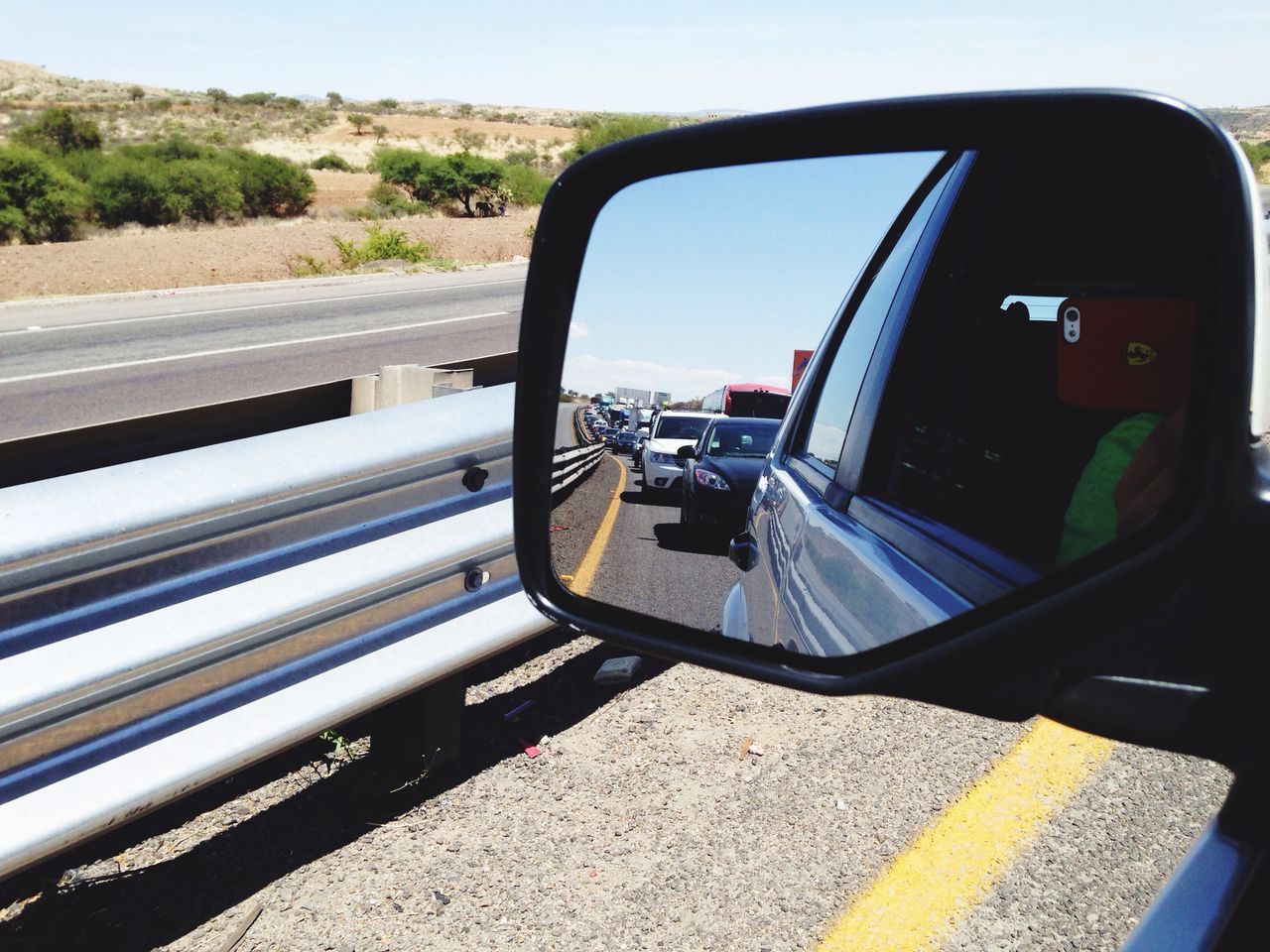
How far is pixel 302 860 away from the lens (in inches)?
118

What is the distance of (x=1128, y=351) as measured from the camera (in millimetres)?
987

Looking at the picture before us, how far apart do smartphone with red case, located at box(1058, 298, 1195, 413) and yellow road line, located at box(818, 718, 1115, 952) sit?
76.5 inches

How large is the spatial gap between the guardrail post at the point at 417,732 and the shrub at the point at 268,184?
43560 millimetres

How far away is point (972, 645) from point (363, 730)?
318cm

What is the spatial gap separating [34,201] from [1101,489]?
132 feet

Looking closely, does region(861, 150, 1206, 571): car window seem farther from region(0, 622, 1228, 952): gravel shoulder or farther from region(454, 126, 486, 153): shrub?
region(454, 126, 486, 153): shrub

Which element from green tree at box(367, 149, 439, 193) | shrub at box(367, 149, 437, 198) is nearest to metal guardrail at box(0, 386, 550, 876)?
shrub at box(367, 149, 437, 198)

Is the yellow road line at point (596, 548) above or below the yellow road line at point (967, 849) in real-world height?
above

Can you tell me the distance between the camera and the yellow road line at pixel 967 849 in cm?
265

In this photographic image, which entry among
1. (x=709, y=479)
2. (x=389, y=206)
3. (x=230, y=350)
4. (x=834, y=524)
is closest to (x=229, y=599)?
(x=709, y=479)

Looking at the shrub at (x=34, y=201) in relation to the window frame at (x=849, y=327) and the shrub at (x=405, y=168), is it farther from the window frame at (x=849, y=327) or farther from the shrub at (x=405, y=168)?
the window frame at (x=849, y=327)

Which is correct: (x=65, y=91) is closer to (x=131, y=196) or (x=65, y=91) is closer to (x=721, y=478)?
(x=131, y=196)

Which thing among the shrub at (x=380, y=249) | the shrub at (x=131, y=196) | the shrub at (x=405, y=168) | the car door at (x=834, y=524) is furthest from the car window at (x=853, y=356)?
the shrub at (x=405, y=168)

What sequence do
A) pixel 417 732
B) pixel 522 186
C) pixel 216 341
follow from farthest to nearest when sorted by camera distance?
pixel 522 186, pixel 216 341, pixel 417 732
